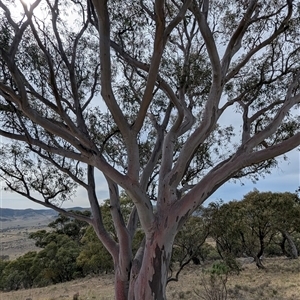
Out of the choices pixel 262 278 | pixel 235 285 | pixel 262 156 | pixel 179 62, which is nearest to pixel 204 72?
pixel 179 62

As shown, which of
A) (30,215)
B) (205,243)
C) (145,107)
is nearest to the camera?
(145,107)

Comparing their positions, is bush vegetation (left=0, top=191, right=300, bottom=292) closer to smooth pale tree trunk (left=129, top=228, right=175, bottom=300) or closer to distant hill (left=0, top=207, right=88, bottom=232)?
distant hill (left=0, top=207, right=88, bottom=232)

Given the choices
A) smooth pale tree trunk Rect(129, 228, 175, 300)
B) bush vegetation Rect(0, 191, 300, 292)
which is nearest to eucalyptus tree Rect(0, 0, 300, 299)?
smooth pale tree trunk Rect(129, 228, 175, 300)

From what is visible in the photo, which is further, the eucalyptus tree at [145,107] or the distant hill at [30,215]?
the distant hill at [30,215]

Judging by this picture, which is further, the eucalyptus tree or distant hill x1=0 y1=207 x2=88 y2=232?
distant hill x1=0 y1=207 x2=88 y2=232

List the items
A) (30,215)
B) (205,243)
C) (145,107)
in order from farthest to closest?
(30,215) < (205,243) < (145,107)

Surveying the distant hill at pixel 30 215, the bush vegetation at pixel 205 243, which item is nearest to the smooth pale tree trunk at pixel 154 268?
the distant hill at pixel 30 215

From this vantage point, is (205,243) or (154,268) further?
(205,243)

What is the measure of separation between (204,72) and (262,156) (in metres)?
2.57

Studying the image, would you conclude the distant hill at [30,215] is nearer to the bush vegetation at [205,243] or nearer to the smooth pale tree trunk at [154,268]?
the bush vegetation at [205,243]

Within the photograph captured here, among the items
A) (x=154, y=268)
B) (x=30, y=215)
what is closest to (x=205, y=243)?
(x=154, y=268)

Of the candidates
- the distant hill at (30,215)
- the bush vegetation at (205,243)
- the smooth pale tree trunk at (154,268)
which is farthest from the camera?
the bush vegetation at (205,243)

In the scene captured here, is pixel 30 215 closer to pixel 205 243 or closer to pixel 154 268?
pixel 205 243

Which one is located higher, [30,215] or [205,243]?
[30,215]
